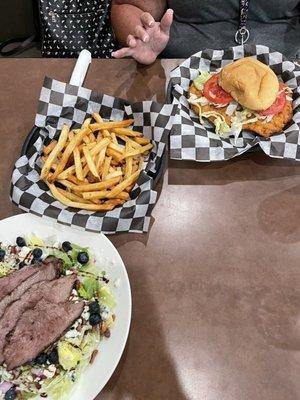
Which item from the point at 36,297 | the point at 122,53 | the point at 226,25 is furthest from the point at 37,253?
the point at 226,25

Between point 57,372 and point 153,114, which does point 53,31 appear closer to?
point 153,114

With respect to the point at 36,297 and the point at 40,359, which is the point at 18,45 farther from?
the point at 40,359

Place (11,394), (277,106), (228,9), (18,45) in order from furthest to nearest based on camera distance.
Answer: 1. (18,45)
2. (228,9)
3. (277,106)
4. (11,394)

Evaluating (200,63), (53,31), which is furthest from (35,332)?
(53,31)

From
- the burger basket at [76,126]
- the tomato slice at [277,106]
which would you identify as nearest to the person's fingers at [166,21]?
the burger basket at [76,126]

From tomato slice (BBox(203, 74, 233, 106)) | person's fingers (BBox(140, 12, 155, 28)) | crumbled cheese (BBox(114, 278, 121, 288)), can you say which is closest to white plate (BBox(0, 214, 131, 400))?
crumbled cheese (BBox(114, 278, 121, 288))

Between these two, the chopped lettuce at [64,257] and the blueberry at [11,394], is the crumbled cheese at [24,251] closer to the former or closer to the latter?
the chopped lettuce at [64,257]

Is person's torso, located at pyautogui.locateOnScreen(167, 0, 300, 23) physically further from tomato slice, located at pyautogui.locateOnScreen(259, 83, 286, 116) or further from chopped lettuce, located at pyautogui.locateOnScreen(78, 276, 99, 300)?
chopped lettuce, located at pyautogui.locateOnScreen(78, 276, 99, 300)

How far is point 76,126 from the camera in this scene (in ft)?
6.32

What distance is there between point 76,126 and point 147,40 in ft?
1.67

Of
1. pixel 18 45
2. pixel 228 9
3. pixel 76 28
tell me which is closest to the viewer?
pixel 228 9

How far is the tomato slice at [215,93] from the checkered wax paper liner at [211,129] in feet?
0.33

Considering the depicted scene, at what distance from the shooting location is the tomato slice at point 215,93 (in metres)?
1.90

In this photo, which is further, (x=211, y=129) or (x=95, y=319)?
(x=211, y=129)
